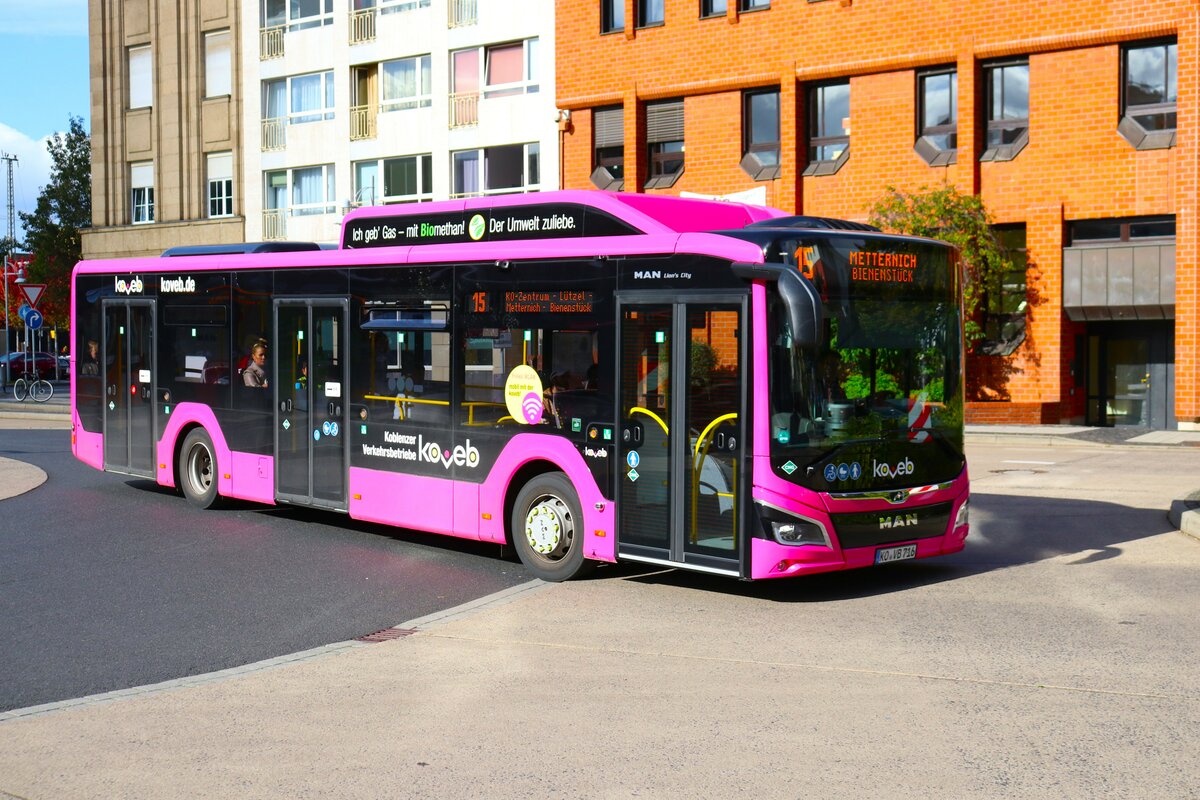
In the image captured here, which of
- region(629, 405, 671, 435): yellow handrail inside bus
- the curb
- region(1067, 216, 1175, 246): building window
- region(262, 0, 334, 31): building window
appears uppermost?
region(262, 0, 334, 31): building window

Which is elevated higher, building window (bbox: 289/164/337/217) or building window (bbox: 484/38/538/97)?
building window (bbox: 484/38/538/97)

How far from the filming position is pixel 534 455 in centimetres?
1172

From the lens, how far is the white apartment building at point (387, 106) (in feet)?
135

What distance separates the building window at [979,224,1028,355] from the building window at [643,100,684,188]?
8888mm

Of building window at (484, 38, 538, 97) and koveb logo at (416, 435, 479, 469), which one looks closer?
koveb logo at (416, 435, 479, 469)

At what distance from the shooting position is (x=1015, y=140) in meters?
32.2

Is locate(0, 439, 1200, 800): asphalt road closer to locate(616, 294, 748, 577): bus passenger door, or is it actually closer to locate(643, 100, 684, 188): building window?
locate(616, 294, 748, 577): bus passenger door

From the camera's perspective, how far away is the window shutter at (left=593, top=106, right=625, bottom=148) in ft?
127

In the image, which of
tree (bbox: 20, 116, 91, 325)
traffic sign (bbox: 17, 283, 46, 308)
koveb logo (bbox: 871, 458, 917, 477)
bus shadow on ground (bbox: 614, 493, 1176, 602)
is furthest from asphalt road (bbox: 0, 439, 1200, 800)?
tree (bbox: 20, 116, 91, 325)

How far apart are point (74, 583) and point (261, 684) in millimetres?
4103

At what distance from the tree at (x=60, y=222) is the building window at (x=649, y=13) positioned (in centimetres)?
4602

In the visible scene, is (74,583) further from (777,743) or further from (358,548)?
(777,743)

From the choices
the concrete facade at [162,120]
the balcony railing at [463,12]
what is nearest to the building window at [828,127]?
the balcony railing at [463,12]

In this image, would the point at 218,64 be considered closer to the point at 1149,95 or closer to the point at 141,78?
the point at 141,78
